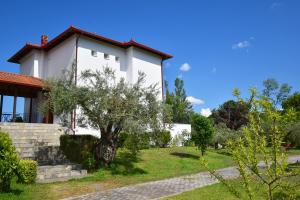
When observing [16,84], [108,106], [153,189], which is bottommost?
[153,189]

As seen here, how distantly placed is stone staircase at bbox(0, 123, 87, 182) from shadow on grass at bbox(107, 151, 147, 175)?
60.0 inches

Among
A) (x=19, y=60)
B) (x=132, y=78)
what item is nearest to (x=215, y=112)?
(x=132, y=78)

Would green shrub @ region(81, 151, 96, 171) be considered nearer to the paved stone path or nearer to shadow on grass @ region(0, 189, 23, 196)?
the paved stone path

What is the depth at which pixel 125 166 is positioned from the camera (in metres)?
13.9

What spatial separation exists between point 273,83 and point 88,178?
165ft

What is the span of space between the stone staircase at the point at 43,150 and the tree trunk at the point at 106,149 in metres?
1.17

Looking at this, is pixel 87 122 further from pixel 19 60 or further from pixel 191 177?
pixel 19 60

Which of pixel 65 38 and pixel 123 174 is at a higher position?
pixel 65 38

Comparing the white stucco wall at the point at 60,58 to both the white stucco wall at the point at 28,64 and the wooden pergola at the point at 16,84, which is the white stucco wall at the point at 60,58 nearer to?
the white stucco wall at the point at 28,64

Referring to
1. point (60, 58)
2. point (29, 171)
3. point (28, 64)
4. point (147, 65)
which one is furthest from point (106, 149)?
point (28, 64)

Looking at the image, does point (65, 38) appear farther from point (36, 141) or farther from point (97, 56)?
point (36, 141)

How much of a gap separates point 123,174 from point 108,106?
325cm

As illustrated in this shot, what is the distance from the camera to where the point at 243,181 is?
12.2 ft

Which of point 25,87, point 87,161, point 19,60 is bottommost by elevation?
point 87,161
